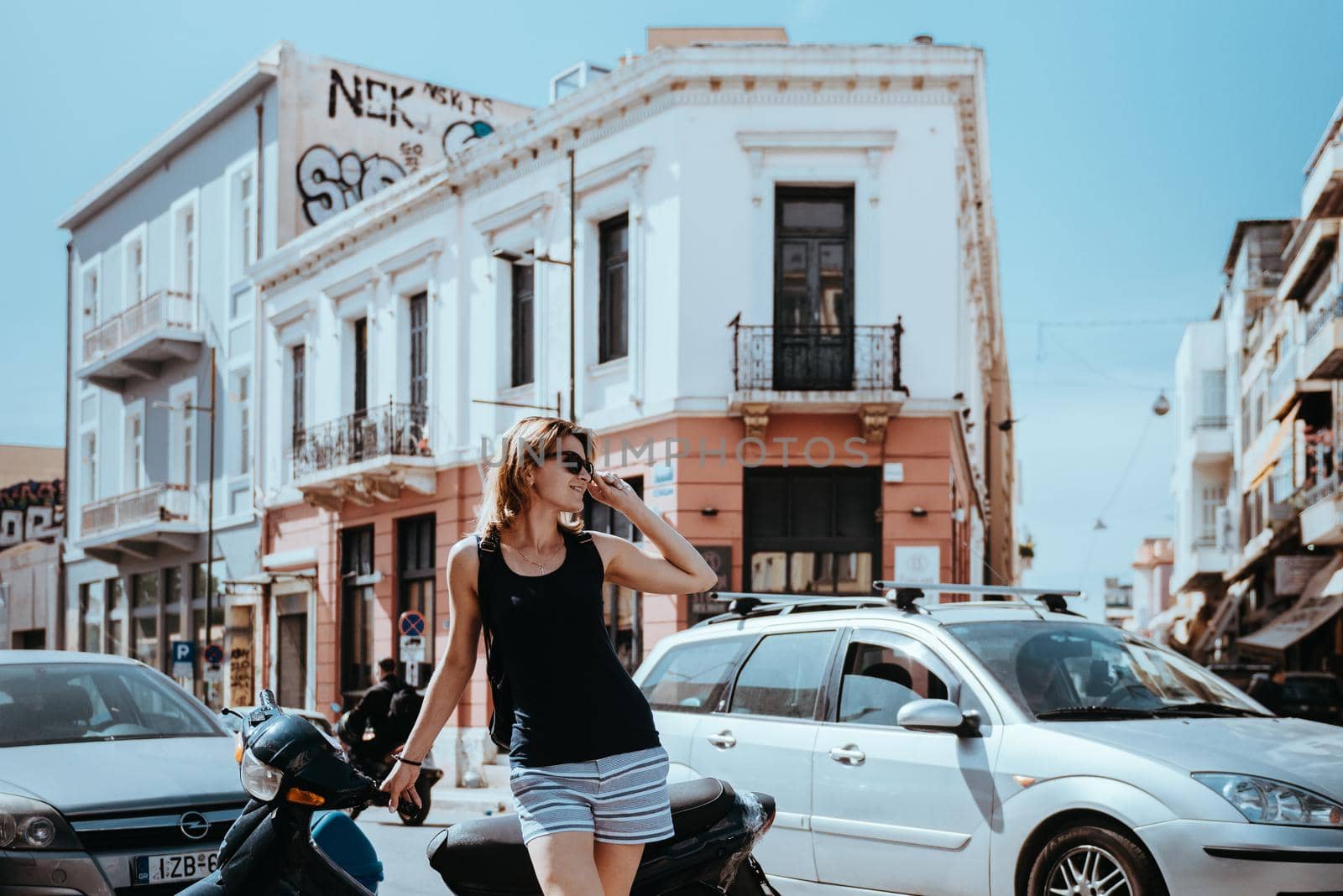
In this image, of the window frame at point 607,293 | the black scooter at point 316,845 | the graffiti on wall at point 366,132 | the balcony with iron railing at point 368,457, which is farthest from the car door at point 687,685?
the graffiti on wall at point 366,132

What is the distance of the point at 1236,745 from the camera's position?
6.21 m

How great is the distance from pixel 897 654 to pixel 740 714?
36.2 inches

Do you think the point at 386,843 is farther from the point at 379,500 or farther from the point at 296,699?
the point at 296,699

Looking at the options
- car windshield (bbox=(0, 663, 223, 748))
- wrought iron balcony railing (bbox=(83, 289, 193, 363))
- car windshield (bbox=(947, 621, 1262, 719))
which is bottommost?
car windshield (bbox=(0, 663, 223, 748))

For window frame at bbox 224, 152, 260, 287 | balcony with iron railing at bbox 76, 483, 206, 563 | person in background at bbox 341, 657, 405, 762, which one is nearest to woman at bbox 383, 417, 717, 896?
person in background at bbox 341, 657, 405, 762

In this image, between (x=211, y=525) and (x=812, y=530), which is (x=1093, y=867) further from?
(x=211, y=525)

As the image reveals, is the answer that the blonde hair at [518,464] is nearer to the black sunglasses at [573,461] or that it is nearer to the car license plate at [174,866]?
the black sunglasses at [573,461]

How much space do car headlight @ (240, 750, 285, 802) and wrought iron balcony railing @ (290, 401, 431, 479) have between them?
22503mm

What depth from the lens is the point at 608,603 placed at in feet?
74.7

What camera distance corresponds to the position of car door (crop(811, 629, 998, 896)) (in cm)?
659

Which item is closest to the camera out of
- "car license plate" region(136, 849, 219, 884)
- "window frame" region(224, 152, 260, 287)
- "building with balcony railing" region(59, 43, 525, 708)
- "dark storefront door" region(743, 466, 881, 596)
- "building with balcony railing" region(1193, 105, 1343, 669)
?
"car license plate" region(136, 849, 219, 884)

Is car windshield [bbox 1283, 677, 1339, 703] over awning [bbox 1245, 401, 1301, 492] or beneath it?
beneath

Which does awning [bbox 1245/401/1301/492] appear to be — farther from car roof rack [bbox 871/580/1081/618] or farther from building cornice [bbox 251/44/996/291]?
car roof rack [bbox 871/580/1081/618]

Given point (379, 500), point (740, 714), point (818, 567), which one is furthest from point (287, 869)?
point (379, 500)
